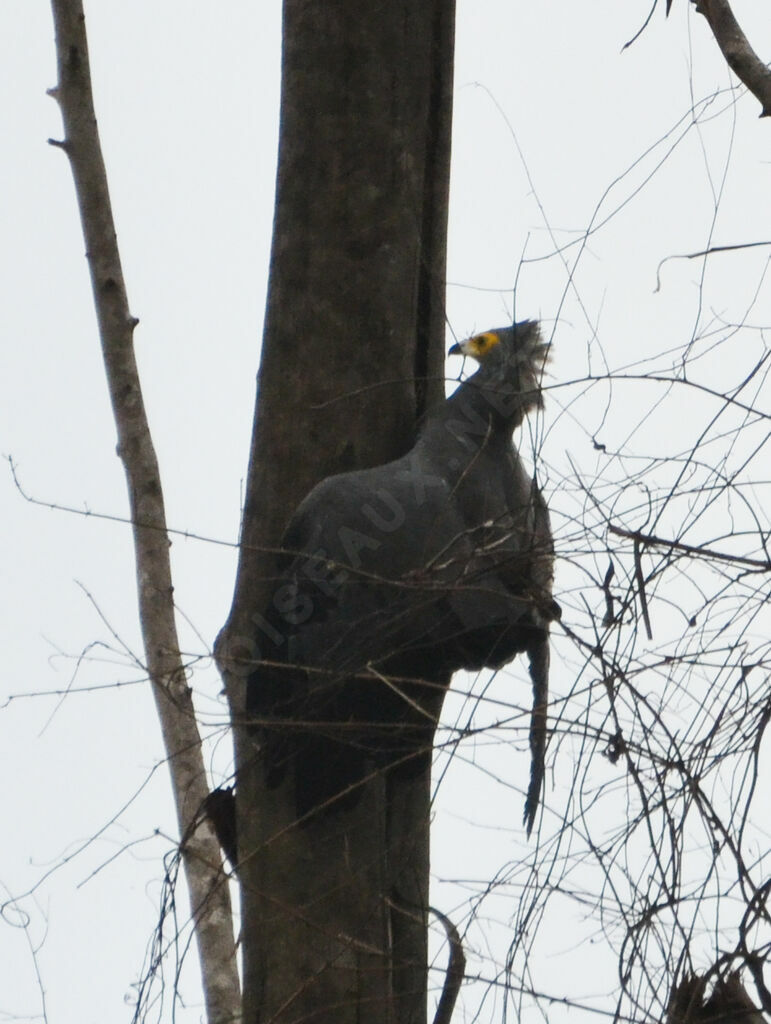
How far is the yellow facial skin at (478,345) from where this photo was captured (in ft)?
12.3

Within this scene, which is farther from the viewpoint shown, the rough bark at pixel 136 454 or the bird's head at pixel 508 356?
the rough bark at pixel 136 454

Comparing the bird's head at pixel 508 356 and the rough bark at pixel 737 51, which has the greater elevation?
the bird's head at pixel 508 356

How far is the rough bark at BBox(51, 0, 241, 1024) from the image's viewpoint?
4949 millimetres

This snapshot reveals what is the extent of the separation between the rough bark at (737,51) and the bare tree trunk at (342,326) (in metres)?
1.10

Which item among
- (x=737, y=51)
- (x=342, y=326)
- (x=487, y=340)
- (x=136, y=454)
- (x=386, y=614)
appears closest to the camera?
(x=737, y=51)

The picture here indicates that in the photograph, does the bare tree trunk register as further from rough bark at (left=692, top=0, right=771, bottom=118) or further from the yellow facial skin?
rough bark at (left=692, top=0, right=771, bottom=118)

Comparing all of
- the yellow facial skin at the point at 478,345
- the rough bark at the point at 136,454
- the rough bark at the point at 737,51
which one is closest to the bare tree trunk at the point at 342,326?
the yellow facial skin at the point at 478,345

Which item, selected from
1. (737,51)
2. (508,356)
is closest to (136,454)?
(508,356)

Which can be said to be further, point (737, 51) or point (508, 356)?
point (508, 356)

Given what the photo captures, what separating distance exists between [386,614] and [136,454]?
106 inches

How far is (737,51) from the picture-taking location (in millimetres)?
2697

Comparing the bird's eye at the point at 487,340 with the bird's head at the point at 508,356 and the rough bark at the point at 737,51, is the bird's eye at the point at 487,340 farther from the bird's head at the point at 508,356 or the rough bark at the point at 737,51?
the rough bark at the point at 737,51

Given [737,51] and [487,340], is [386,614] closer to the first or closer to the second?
[487,340]

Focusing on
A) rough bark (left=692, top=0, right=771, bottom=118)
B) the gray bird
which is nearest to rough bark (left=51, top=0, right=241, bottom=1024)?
the gray bird
